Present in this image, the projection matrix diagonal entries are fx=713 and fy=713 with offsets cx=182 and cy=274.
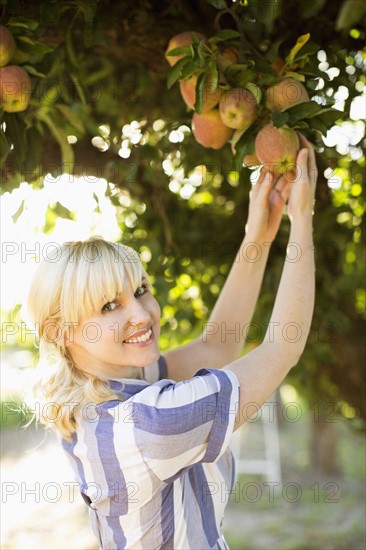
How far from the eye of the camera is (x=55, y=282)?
1.19 m

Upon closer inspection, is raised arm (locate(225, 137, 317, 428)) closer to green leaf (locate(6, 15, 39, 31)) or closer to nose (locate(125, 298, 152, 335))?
nose (locate(125, 298, 152, 335))

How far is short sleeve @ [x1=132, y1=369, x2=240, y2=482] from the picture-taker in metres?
1.08

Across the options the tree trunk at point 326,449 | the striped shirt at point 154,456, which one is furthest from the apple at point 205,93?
the tree trunk at point 326,449

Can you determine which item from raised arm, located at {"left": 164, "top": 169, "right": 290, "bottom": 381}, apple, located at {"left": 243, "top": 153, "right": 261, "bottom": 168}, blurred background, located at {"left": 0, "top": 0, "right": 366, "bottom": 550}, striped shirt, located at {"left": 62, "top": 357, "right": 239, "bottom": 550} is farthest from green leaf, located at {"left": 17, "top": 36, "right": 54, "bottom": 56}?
striped shirt, located at {"left": 62, "top": 357, "right": 239, "bottom": 550}

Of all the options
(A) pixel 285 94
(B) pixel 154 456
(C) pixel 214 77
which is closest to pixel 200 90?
(C) pixel 214 77

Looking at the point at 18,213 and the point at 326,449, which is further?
the point at 326,449

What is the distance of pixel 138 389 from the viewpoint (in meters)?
1.22

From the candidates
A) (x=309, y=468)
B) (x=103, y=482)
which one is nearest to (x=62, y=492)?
(x=309, y=468)

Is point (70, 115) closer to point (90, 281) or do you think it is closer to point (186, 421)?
point (90, 281)

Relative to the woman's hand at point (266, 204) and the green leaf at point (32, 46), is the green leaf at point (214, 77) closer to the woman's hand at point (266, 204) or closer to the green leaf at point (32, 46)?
the woman's hand at point (266, 204)

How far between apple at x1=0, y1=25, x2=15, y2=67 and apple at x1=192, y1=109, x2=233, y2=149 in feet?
1.16

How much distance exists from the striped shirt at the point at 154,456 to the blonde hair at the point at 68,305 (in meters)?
0.03

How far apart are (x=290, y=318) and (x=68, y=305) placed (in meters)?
0.37

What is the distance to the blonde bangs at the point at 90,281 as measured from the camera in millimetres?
1159
